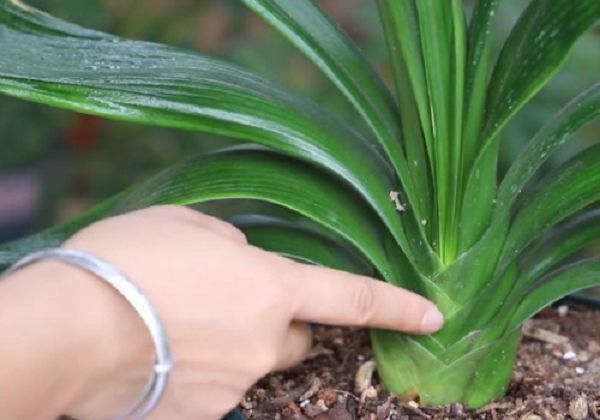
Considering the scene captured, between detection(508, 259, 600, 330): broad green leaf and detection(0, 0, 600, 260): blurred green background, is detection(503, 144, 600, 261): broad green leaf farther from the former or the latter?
detection(0, 0, 600, 260): blurred green background

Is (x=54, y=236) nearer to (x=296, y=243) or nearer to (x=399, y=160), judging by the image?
(x=296, y=243)

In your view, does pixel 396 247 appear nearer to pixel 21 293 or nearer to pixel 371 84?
pixel 371 84

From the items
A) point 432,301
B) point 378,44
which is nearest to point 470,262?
point 432,301

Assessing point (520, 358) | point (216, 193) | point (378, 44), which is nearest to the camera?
point (216, 193)

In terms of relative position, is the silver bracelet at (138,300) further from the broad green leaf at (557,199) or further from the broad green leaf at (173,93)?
the broad green leaf at (557,199)

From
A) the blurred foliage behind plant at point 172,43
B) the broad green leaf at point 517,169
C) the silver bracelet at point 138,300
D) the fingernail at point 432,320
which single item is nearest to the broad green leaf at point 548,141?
the broad green leaf at point 517,169

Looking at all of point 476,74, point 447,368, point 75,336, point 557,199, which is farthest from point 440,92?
point 75,336

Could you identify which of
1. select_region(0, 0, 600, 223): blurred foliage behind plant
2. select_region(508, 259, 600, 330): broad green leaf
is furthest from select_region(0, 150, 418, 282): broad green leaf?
select_region(0, 0, 600, 223): blurred foliage behind plant
